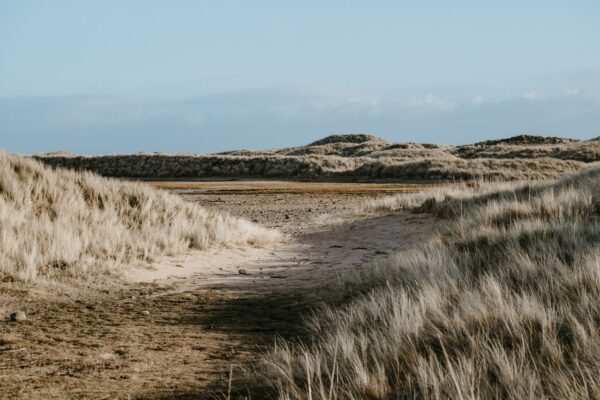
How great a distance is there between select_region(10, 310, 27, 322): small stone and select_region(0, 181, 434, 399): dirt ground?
0.09 m

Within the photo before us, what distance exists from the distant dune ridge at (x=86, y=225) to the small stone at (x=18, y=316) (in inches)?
67.1

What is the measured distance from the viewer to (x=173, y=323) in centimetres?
632

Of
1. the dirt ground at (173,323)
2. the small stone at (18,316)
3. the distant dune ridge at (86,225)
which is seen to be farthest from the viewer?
the distant dune ridge at (86,225)

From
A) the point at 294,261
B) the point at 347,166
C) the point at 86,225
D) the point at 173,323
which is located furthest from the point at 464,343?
the point at 347,166

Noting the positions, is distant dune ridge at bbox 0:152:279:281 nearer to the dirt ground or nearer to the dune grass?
the dirt ground

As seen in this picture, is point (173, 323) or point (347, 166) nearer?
point (173, 323)

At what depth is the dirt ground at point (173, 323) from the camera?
4328 millimetres

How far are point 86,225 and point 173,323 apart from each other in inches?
207

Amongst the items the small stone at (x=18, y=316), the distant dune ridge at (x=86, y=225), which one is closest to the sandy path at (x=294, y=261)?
the distant dune ridge at (x=86, y=225)

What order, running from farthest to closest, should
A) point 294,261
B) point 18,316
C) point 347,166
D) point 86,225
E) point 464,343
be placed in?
point 347,166 → point 294,261 → point 86,225 → point 18,316 → point 464,343

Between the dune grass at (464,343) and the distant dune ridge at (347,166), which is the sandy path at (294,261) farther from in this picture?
the distant dune ridge at (347,166)

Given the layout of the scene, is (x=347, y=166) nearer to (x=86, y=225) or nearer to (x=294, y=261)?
(x=294, y=261)

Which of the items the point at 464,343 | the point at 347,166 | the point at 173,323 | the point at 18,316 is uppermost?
the point at 347,166

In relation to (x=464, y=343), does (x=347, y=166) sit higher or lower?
higher
